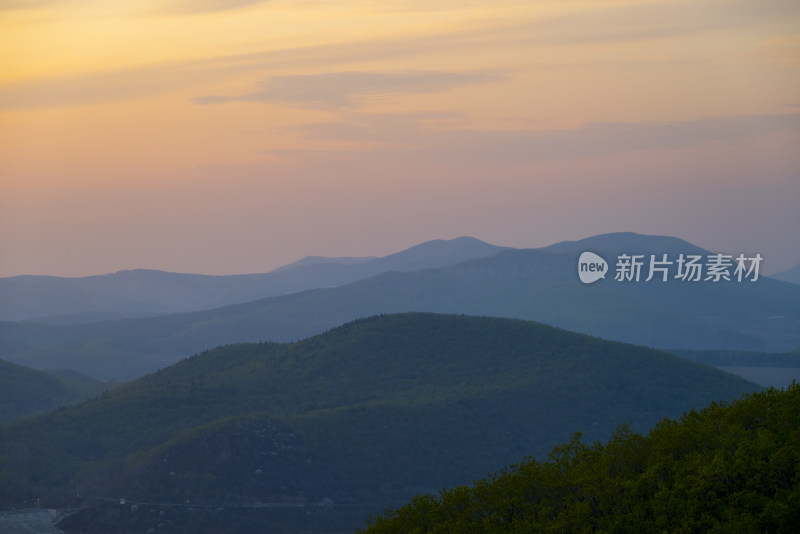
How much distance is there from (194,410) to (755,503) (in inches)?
5076

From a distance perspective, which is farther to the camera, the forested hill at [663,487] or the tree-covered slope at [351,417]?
the tree-covered slope at [351,417]

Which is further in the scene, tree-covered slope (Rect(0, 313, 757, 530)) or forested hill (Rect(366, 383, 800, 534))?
tree-covered slope (Rect(0, 313, 757, 530))

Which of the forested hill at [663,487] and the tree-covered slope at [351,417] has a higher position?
the forested hill at [663,487]

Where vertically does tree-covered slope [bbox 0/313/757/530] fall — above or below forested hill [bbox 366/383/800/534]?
below

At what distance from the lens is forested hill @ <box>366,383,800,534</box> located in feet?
162

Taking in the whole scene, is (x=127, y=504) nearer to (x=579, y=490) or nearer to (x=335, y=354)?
(x=335, y=354)

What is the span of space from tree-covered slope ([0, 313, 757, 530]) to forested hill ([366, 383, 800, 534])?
75.7 m

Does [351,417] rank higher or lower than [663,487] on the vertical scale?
lower

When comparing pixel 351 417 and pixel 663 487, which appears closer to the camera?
pixel 663 487

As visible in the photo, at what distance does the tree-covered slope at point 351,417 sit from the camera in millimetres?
137625

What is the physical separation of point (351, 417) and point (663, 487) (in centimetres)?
10310

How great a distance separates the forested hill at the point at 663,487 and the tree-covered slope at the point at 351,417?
75.7 metres

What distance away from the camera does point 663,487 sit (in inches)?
2067

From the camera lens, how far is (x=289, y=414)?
161m
